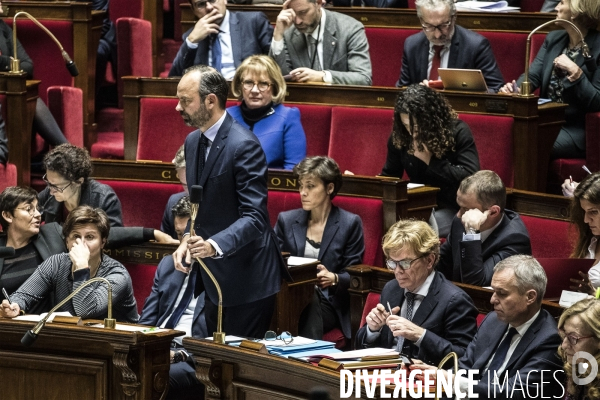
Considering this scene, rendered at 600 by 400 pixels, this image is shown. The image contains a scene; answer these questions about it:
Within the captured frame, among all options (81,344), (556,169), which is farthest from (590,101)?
(81,344)

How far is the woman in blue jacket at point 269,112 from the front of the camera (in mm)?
2879

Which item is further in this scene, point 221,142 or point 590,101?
point 590,101

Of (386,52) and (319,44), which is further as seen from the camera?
(386,52)

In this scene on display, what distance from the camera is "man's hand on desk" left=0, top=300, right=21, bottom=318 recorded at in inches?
89.0

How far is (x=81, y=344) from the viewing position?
2.15 meters

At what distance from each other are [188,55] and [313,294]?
1.13 metres

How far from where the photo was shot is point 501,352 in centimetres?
190

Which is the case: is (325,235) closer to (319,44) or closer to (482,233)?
(482,233)

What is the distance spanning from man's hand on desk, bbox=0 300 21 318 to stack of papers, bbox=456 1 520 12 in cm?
189

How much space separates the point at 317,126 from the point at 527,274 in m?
1.36

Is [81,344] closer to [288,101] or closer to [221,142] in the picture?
[221,142]

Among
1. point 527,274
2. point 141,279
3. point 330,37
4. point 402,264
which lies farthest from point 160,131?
point 527,274

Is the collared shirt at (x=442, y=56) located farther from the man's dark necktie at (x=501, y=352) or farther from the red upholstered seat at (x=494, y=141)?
the man's dark necktie at (x=501, y=352)

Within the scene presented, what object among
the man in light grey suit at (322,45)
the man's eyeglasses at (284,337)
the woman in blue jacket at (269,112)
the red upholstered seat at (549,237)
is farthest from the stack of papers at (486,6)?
the man's eyeglasses at (284,337)
